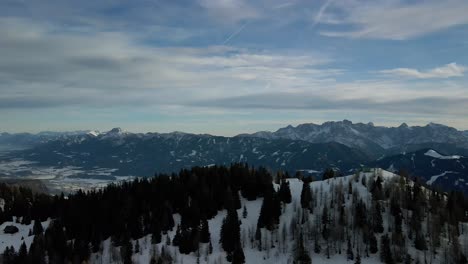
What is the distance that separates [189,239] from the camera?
185500 millimetres

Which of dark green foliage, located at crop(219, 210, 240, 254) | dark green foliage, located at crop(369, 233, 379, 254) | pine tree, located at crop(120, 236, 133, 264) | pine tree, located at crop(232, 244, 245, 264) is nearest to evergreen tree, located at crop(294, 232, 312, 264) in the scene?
pine tree, located at crop(232, 244, 245, 264)

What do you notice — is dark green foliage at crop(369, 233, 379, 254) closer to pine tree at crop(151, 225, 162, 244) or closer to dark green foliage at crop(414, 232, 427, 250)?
dark green foliage at crop(414, 232, 427, 250)

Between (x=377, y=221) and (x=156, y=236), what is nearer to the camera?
(x=156, y=236)

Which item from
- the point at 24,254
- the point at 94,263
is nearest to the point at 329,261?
the point at 94,263

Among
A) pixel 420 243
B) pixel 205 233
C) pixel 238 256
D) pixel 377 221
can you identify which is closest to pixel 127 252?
pixel 205 233

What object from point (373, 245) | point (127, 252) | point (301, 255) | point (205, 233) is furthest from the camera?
point (205, 233)

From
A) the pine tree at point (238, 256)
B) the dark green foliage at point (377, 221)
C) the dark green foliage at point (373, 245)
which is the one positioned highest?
the dark green foliage at point (377, 221)

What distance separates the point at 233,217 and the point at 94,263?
6264cm

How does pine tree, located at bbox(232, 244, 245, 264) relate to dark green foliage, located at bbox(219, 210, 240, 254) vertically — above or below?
below

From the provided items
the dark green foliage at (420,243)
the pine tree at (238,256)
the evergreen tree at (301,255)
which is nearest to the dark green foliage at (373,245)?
the dark green foliage at (420,243)

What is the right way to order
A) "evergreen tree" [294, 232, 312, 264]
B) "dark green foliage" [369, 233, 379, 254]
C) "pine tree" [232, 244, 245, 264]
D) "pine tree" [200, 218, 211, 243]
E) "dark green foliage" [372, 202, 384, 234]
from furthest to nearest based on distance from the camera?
"pine tree" [200, 218, 211, 243] → "dark green foliage" [372, 202, 384, 234] → "dark green foliage" [369, 233, 379, 254] → "pine tree" [232, 244, 245, 264] → "evergreen tree" [294, 232, 312, 264]

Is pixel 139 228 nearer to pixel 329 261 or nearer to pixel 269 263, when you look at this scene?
pixel 269 263

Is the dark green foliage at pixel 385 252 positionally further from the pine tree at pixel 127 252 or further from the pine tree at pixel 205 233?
the pine tree at pixel 127 252

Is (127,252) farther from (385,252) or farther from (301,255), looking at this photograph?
(385,252)
